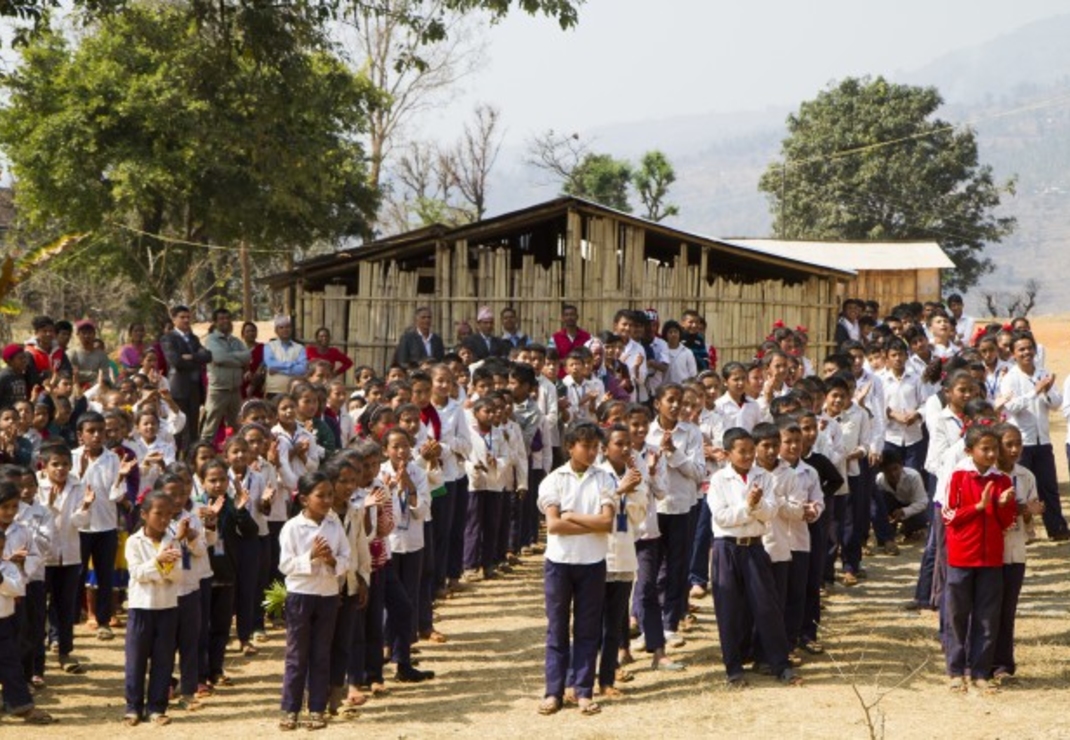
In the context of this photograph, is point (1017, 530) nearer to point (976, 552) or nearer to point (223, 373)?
point (976, 552)

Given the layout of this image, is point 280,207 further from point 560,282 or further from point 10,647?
point 10,647

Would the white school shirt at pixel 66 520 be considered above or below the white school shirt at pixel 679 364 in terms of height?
below

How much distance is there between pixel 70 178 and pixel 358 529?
1676 cm

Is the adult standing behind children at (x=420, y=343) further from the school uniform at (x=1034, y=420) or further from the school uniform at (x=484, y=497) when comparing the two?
the school uniform at (x=1034, y=420)

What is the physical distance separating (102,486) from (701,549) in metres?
4.51

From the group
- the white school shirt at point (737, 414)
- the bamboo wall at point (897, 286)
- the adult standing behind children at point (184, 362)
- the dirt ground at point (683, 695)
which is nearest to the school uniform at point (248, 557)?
the dirt ground at point (683, 695)

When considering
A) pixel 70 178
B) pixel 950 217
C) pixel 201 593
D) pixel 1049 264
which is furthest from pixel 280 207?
pixel 1049 264

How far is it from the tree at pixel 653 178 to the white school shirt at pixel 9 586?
37.5 meters

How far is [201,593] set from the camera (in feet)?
30.3

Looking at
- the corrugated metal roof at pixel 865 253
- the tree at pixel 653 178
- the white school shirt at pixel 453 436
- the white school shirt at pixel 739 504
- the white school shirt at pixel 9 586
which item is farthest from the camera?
the tree at pixel 653 178

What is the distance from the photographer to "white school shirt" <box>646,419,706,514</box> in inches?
392

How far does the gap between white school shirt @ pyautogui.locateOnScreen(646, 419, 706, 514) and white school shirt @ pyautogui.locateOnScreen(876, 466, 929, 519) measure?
12.7 feet

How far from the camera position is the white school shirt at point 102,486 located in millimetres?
10289

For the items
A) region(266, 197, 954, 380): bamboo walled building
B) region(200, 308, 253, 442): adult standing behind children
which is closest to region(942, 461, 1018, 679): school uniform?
region(200, 308, 253, 442): adult standing behind children
